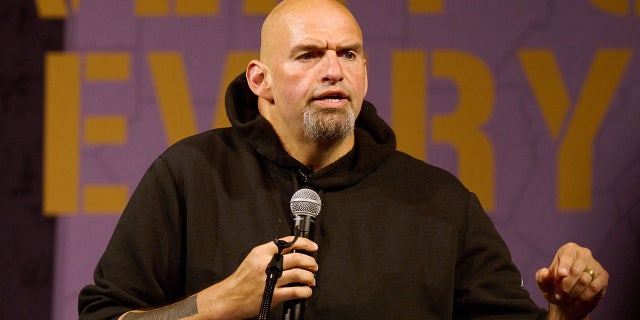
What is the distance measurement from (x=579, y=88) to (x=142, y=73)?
124cm

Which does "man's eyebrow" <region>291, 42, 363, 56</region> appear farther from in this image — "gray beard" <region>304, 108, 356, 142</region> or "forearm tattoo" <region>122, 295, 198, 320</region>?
"forearm tattoo" <region>122, 295, 198, 320</region>

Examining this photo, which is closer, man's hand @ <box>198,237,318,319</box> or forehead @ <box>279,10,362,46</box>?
man's hand @ <box>198,237,318,319</box>

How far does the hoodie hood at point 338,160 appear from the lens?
1.94 metres

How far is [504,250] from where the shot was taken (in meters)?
1.99

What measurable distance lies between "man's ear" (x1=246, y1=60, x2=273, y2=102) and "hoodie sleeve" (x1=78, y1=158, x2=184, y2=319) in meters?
0.27

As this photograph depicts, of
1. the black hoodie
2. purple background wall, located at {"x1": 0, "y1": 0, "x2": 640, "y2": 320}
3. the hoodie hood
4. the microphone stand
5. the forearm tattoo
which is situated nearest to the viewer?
the microphone stand

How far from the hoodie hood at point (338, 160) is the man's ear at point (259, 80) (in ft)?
0.16

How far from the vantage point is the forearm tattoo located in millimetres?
1694

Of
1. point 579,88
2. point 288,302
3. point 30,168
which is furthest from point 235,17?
point 288,302

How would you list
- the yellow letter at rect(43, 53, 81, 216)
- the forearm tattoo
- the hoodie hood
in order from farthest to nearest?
Answer: the yellow letter at rect(43, 53, 81, 216), the hoodie hood, the forearm tattoo

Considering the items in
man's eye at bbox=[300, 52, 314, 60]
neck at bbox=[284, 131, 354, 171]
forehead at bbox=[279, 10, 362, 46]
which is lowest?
neck at bbox=[284, 131, 354, 171]

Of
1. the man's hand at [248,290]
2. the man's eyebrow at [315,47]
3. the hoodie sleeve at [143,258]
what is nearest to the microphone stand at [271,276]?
the man's hand at [248,290]

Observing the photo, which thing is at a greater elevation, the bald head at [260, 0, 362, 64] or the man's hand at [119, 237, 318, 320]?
the bald head at [260, 0, 362, 64]

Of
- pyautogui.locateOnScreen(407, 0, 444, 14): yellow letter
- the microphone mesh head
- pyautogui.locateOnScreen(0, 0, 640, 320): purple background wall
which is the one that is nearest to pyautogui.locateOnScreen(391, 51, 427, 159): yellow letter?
pyautogui.locateOnScreen(0, 0, 640, 320): purple background wall
